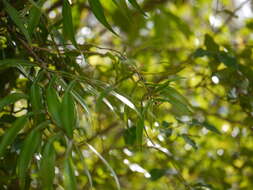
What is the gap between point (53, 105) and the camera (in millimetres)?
565

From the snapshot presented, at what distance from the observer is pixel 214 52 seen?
1.05 metres

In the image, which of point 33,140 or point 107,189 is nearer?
point 33,140

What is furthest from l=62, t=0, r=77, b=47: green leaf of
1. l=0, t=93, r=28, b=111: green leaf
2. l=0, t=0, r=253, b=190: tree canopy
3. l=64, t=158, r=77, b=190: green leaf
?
l=64, t=158, r=77, b=190: green leaf

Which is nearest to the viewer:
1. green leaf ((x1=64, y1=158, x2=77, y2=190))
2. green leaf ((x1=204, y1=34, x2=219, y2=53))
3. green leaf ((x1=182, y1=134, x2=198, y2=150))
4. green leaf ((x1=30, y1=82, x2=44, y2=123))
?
green leaf ((x1=64, y1=158, x2=77, y2=190))

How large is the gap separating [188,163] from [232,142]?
17cm

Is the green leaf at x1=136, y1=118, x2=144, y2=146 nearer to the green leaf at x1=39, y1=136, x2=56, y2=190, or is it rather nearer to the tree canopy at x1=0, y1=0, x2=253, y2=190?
the tree canopy at x1=0, y1=0, x2=253, y2=190

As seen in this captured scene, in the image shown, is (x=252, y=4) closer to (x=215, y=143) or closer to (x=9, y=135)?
(x=215, y=143)

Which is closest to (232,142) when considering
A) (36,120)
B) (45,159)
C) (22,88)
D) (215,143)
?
(215,143)

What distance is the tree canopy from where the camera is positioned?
0.58 metres

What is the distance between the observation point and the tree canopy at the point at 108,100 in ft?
1.92

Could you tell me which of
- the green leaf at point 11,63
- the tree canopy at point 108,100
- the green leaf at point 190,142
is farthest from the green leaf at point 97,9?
the green leaf at point 190,142

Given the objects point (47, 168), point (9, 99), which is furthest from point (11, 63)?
point (47, 168)

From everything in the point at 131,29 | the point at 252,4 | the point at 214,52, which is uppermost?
the point at 252,4

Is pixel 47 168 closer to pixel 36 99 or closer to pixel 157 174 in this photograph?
pixel 36 99
